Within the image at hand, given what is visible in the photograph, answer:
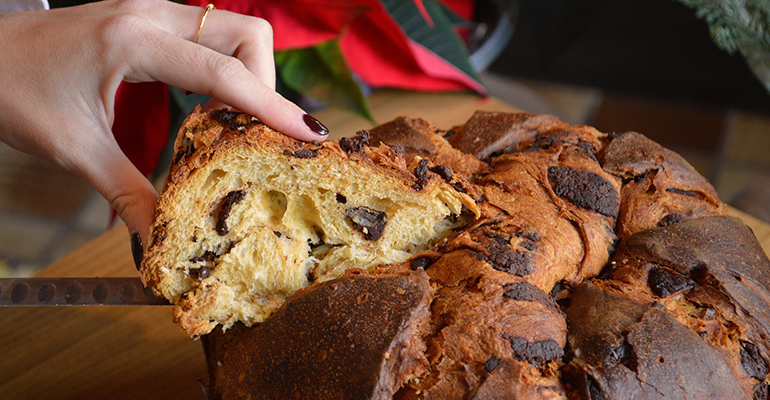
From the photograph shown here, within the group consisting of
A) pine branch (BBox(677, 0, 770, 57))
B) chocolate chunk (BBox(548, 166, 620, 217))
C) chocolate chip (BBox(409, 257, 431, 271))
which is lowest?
chocolate chip (BBox(409, 257, 431, 271))

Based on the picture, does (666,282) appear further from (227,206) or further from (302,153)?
(227,206)

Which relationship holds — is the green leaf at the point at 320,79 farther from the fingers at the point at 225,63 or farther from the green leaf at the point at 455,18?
the fingers at the point at 225,63

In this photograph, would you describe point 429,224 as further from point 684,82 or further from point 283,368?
point 684,82

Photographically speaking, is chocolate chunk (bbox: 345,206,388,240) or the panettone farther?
chocolate chunk (bbox: 345,206,388,240)

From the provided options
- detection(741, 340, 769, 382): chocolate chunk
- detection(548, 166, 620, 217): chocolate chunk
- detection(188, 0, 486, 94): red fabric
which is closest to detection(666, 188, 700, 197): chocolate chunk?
detection(548, 166, 620, 217): chocolate chunk

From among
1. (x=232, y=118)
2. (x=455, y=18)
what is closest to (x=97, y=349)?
(x=232, y=118)

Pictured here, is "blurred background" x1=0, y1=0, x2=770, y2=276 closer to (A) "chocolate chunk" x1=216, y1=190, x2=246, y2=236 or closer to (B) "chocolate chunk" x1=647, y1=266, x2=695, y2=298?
(B) "chocolate chunk" x1=647, y1=266, x2=695, y2=298

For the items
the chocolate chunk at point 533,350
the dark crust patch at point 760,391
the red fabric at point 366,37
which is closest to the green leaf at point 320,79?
the red fabric at point 366,37
